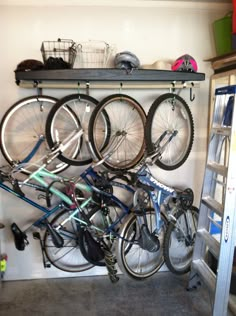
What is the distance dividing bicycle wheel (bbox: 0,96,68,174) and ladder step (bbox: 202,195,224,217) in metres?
1.13

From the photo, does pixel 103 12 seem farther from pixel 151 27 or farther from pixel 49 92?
pixel 49 92

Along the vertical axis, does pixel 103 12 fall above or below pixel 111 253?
above

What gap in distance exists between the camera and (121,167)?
230 centimetres

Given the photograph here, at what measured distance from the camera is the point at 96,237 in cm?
228

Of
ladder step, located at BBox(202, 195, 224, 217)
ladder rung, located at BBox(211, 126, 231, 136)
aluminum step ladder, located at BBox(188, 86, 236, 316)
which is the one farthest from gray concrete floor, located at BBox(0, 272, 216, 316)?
ladder rung, located at BBox(211, 126, 231, 136)

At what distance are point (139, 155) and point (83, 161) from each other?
0.46 m

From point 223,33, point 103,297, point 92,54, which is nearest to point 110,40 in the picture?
point 92,54

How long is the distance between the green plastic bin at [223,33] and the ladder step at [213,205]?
1.16m

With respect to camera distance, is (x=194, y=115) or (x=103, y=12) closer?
(x=103, y=12)

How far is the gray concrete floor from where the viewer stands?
217cm

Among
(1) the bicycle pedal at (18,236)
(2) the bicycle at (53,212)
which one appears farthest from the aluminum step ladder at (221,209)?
(1) the bicycle pedal at (18,236)

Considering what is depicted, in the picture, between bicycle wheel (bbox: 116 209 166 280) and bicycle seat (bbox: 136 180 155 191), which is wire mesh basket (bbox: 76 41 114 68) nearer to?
bicycle seat (bbox: 136 180 155 191)

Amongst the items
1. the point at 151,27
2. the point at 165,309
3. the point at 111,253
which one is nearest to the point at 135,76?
the point at 151,27

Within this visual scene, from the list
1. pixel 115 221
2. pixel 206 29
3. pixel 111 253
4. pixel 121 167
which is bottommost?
pixel 111 253
